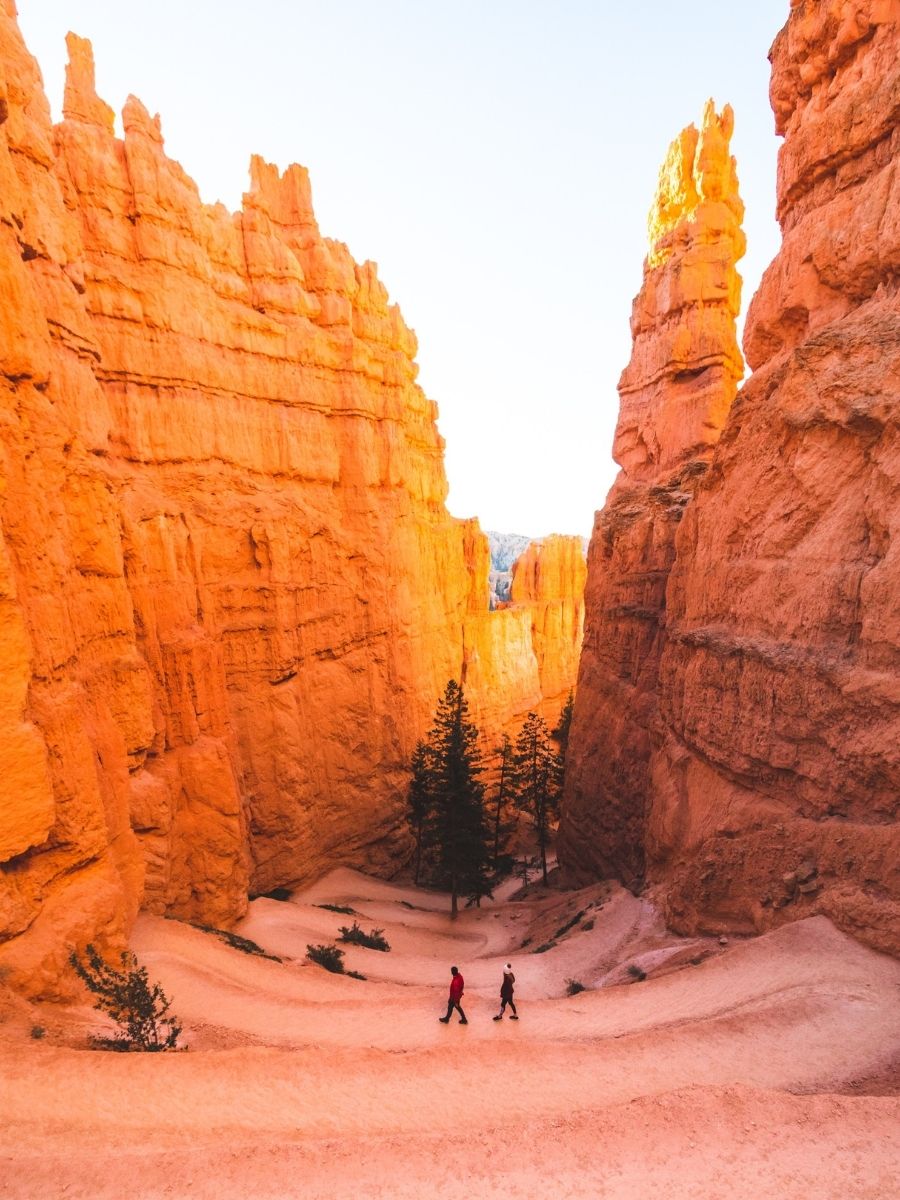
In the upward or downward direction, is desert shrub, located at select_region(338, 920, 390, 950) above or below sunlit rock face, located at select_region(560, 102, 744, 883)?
below

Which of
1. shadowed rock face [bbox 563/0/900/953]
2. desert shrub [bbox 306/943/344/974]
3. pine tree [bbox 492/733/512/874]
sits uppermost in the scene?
shadowed rock face [bbox 563/0/900/953]

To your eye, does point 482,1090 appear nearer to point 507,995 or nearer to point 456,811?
point 507,995

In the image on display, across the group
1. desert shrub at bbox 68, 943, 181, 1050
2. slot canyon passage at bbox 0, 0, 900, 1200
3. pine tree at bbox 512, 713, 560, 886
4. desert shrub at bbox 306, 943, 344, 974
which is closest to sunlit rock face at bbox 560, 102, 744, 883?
slot canyon passage at bbox 0, 0, 900, 1200

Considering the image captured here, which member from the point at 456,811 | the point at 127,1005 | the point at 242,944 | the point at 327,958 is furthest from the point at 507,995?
the point at 456,811

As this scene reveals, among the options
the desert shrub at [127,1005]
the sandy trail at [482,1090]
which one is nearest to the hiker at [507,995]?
the sandy trail at [482,1090]

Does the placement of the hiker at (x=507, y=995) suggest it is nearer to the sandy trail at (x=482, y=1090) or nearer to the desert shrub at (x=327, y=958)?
the sandy trail at (x=482, y=1090)

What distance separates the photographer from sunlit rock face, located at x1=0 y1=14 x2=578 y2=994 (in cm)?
1103

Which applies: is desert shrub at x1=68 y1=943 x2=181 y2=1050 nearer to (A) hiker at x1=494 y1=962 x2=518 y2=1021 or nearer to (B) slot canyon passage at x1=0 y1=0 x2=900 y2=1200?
(B) slot canyon passage at x1=0 y1=0 x2=900 y2=1200

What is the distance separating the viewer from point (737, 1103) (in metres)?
7.90

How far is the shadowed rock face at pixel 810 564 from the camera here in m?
11.9

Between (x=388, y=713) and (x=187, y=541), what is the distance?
1425 centimetres

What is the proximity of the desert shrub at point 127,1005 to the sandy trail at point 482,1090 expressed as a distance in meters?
0.75

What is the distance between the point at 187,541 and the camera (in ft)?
68.5

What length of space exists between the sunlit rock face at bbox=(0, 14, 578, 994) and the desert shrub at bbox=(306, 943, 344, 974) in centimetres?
345
